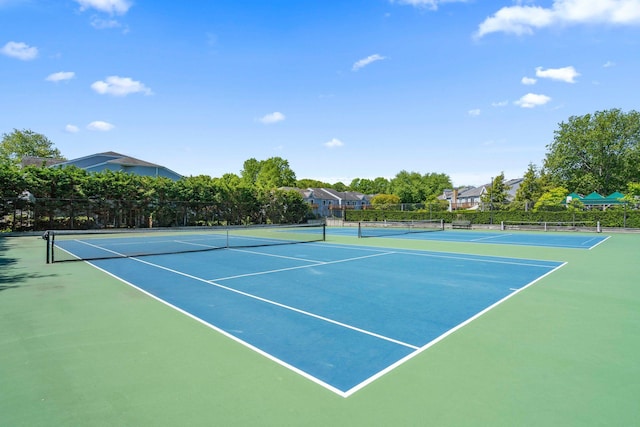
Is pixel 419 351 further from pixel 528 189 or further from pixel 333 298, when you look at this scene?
pixel 528 189

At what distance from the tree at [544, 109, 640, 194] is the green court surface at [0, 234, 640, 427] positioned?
194 ft

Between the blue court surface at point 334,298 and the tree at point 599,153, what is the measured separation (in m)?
52.4

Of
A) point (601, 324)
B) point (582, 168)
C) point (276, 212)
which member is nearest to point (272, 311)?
point (601, 324)

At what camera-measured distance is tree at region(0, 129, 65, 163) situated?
59.6m

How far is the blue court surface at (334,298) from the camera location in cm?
476

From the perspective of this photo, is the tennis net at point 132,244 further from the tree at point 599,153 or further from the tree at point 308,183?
the tree at point 308,183

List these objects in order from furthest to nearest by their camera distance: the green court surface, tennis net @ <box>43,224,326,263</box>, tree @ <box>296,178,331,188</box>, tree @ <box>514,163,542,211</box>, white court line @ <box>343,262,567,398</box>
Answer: tree @ <box>296,178,331,188</box>
tree @ <box>514,163,542,211</box>
tennis net @ <box>43,224,326,263</box>
white court line @ <box>343,262,567,398</box>
the green court surface

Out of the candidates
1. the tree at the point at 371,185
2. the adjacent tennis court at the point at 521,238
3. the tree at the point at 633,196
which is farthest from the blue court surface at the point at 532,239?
the tree at the point at 371,185

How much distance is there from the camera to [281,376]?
4.07 m

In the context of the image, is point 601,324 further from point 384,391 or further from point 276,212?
point 276,212

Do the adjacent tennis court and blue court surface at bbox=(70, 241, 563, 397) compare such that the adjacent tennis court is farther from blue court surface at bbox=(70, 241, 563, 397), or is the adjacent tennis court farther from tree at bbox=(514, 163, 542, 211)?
tree at bbox=(514, 163, 542, 211)

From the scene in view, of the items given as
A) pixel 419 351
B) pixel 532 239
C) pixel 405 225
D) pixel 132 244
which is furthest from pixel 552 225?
pixel 419 351

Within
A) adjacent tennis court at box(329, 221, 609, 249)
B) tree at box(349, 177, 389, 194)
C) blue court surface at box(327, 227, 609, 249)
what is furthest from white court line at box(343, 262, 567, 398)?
tree at box(349, 177, 389, 194)

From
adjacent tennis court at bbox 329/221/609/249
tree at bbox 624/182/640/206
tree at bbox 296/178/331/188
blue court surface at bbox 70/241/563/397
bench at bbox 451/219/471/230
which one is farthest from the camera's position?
tree at bbox 296/178/331/188
